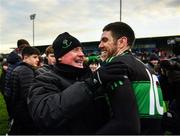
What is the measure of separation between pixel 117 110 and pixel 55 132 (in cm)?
65

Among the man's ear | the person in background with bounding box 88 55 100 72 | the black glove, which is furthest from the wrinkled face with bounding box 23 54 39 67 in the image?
the black glove

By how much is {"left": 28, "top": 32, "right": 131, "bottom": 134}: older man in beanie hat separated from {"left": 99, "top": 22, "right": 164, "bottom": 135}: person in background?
181 mm

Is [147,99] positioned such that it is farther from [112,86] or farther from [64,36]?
[64,36]

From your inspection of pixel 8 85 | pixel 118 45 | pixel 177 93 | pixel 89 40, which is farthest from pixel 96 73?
pixel 89 40

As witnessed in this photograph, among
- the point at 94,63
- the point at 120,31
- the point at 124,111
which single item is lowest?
the point at 94,63

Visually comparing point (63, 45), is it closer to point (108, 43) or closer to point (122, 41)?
point (108, 43)

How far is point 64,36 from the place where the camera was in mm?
3057

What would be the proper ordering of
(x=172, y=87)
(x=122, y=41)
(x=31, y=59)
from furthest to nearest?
1. (x=31, y=59)
2. (x=172, y=87)
3. (x=122, y=41)

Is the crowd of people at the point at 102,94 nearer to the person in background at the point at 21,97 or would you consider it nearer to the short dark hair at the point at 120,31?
the short dark hair at the point at 120,31

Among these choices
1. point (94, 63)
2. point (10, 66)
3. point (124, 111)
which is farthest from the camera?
point (94, 63)

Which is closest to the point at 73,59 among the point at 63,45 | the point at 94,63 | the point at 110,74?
the point at 63,45

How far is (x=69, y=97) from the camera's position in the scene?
2346 mm

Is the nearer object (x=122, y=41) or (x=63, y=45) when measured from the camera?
(x=122, y=41)

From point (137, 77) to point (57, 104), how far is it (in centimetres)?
54
